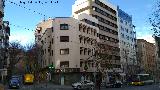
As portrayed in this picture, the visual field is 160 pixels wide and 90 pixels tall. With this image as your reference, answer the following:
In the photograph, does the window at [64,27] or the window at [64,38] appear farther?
the window at [64,27]

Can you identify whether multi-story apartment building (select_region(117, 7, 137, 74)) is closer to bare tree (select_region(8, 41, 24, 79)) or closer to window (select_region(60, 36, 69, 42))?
bare tree (select_region(8, 41, 24, 79))

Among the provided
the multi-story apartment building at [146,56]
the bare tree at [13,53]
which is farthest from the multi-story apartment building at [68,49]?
the multi-story apartment building at [146,56]

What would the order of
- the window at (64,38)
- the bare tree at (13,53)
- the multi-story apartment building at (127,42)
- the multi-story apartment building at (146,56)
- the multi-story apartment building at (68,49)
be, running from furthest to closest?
the multi-story apartment building at (146,56), the multi-story apartment building at (127,42), the bare tree at (13,53), the window at (64,38), the multi-story apartment building at (68,49)

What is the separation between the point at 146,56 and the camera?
15288 centimetres

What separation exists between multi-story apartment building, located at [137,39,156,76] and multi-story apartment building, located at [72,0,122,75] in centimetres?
2669

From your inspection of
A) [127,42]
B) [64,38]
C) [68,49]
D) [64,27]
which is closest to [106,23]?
[127,42]

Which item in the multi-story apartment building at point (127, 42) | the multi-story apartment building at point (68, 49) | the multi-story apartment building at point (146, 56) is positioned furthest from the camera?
the multi-story apartment building at point (146, 56)

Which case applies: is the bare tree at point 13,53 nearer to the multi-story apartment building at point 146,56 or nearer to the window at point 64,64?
the window at point 64,64

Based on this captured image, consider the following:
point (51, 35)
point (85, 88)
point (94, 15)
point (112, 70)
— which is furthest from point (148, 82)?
point (85, 88)

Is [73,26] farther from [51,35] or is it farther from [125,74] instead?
[125,74]

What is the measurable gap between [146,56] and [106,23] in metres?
54.9

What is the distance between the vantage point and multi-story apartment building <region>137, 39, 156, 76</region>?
142 m

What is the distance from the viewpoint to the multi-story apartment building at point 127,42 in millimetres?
118562

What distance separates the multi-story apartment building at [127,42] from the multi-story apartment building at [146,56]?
205 inches
